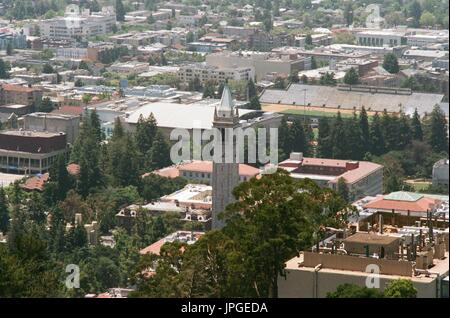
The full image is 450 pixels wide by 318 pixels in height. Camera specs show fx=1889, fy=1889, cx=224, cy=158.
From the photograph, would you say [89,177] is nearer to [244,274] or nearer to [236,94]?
[236,94]

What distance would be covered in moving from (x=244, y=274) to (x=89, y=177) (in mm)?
15595

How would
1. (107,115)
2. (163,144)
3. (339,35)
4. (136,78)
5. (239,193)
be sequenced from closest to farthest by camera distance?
(239,193)
(163,144)
(107,115)
(136,78)
(339,35)

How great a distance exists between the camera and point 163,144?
3111 cm

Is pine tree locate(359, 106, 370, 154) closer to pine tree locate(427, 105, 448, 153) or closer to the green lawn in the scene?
pine tree locate(427, 105, 448, 153)

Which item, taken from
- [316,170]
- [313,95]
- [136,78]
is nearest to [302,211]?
[316,170]

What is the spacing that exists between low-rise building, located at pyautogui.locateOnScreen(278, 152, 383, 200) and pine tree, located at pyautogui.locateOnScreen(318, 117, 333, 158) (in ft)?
4.67

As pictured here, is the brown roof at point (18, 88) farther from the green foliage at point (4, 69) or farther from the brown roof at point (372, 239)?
the brown roof at point (372, 239)

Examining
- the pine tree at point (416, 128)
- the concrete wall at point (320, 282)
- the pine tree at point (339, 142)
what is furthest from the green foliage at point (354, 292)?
the pine tree at point (416, 128)

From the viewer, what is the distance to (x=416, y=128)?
32406 millimetres

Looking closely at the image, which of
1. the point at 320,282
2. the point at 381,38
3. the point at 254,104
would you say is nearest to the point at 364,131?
the point at 254,104

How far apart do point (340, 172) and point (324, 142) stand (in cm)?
302

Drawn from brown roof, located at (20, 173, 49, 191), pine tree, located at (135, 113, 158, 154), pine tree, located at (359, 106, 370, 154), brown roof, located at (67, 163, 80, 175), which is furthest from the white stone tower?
pine tree, located at (359, 106, 370, 154)

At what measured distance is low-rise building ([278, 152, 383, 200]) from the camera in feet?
88.8

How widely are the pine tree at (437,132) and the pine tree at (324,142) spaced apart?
164 centimetres
